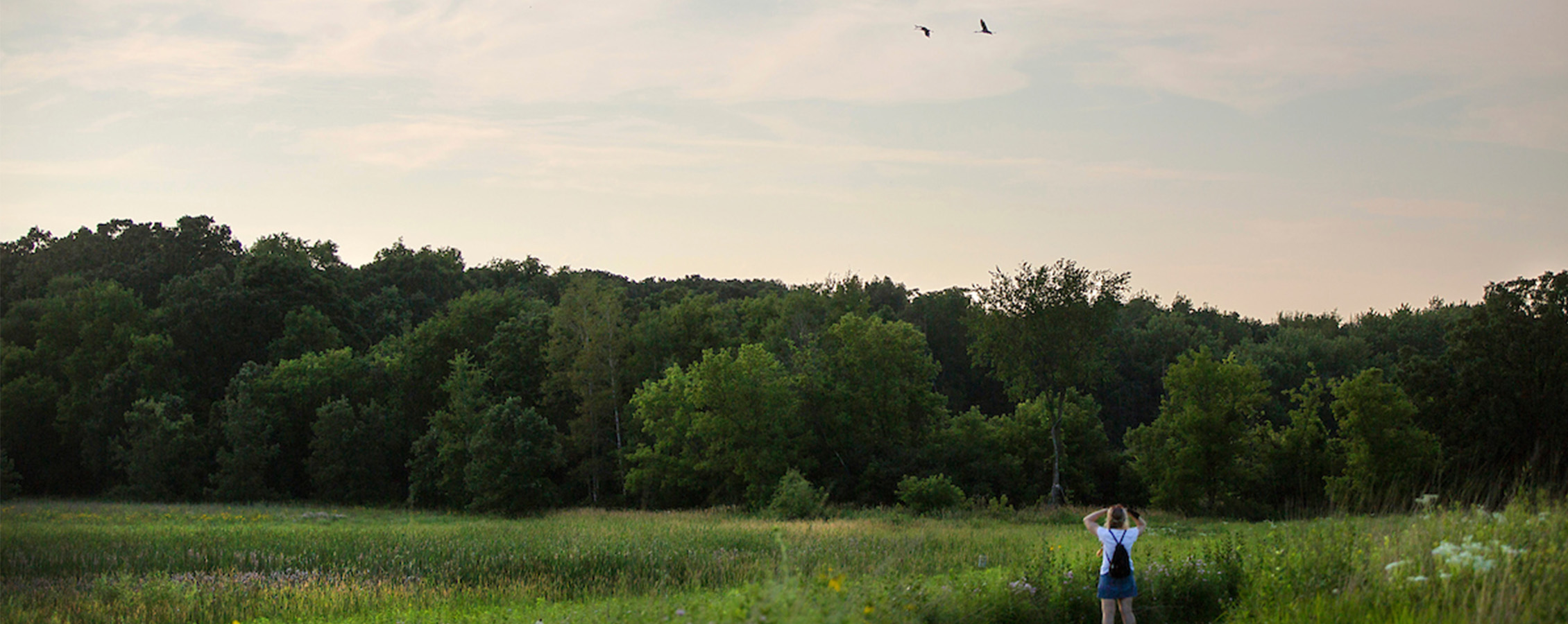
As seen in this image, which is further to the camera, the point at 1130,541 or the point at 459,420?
the point at 459,420

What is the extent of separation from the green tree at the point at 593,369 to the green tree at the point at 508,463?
5.11 metres

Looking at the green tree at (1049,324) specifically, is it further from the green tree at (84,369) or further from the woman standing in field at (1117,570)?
the green tree at (84,369)

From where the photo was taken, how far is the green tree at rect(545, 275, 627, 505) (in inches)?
2083

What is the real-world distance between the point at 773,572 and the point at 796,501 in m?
26.4

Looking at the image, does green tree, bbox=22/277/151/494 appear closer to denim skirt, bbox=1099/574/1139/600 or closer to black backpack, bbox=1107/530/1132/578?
denim skirt, bbox=1099/574/1139/600

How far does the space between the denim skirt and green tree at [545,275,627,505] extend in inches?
1652

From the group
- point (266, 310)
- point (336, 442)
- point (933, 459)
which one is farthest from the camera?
point (266, 310)

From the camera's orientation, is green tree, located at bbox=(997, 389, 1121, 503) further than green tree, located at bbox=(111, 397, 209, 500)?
No

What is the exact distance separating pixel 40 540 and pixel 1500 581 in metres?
26.8

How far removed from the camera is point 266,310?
6312cm

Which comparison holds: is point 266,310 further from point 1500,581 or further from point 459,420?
point 1500,581

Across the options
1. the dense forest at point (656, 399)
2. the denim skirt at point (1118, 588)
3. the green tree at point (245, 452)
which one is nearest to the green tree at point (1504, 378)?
the dense forest at point (656, 399)

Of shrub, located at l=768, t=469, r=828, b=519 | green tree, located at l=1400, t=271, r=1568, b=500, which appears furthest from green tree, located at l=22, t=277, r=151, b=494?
green tree, located at l=1400, t=271, r=1568, b=500

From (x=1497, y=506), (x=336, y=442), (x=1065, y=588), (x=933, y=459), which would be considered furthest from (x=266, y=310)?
(x=1497, y=506)
